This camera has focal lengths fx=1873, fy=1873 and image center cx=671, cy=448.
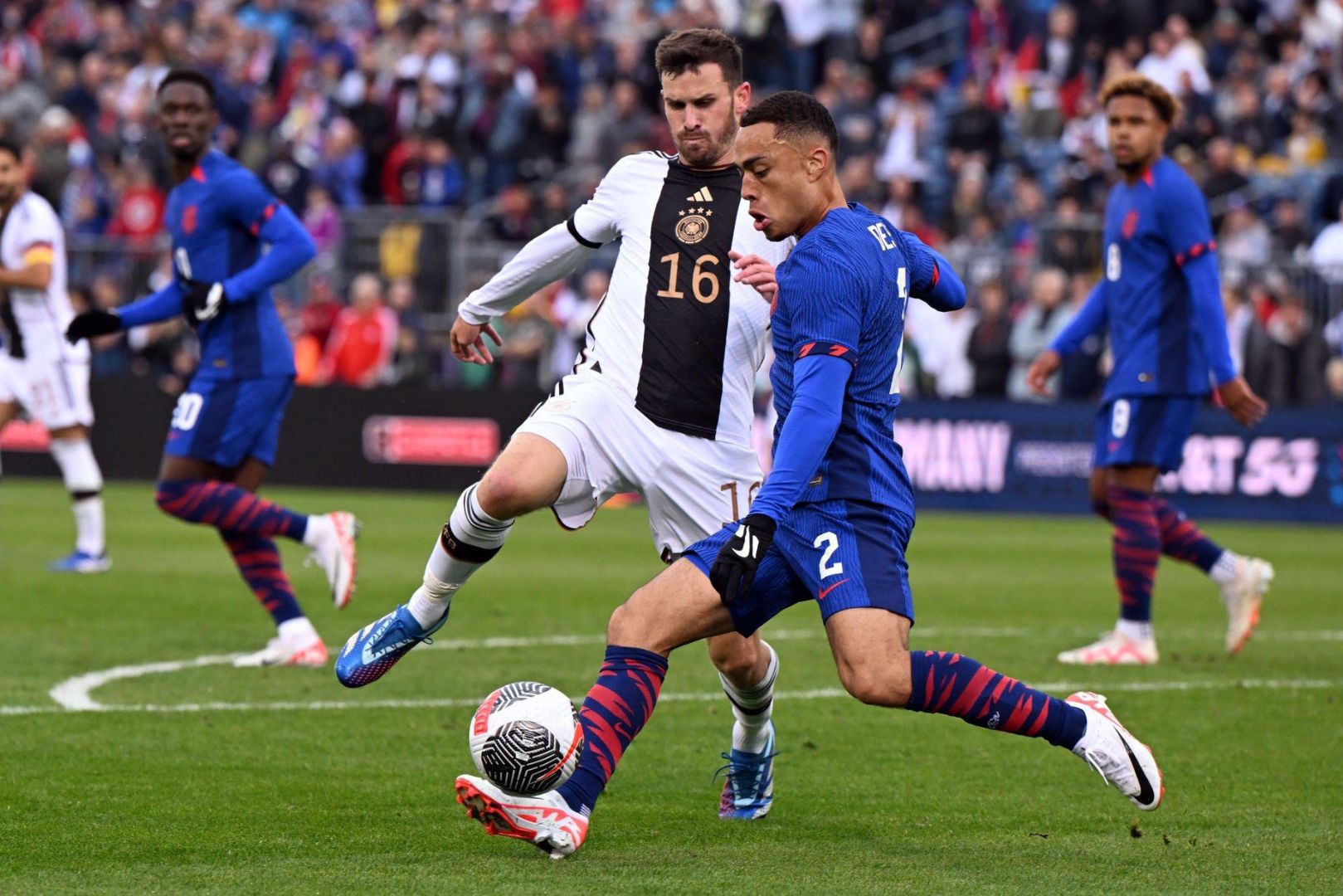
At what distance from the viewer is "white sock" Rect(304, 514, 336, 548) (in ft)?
29.3

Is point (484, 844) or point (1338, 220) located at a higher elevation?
point (1338, 220)

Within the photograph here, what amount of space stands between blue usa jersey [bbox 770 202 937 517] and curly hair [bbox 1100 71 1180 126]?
4331 millimetres

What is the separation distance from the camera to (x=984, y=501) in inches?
744

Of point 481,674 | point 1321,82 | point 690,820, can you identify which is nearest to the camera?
point 690,820

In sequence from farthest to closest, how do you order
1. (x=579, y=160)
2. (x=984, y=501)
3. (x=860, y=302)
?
(x=579, y=160) → (x=984, y=501) → (x=860, y=302)

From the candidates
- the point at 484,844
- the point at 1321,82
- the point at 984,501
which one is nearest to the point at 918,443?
the point at 984,501

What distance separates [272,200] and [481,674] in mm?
2570

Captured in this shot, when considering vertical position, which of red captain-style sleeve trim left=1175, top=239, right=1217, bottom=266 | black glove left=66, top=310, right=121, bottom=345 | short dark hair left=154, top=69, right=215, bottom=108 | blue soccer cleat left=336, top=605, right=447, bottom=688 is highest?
short dark hair left=154, top=69, right=215, bottom=108

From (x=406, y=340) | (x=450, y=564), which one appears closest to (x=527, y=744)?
(x=450, y=564)

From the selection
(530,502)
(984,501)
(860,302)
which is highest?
(860,302)

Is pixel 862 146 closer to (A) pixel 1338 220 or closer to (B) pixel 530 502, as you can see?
(A) pixel 1338 220

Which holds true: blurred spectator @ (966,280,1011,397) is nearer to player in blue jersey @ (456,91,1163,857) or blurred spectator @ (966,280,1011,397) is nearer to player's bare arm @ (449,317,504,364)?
player's bare arm @ (449,317,504,364)

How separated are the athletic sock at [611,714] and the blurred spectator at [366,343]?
54.5ft

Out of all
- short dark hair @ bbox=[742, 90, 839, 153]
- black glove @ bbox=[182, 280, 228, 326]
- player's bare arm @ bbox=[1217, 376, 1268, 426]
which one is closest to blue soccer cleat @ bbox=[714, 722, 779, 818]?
short dark hair @ bbox=[742, 90, 839, 153]
